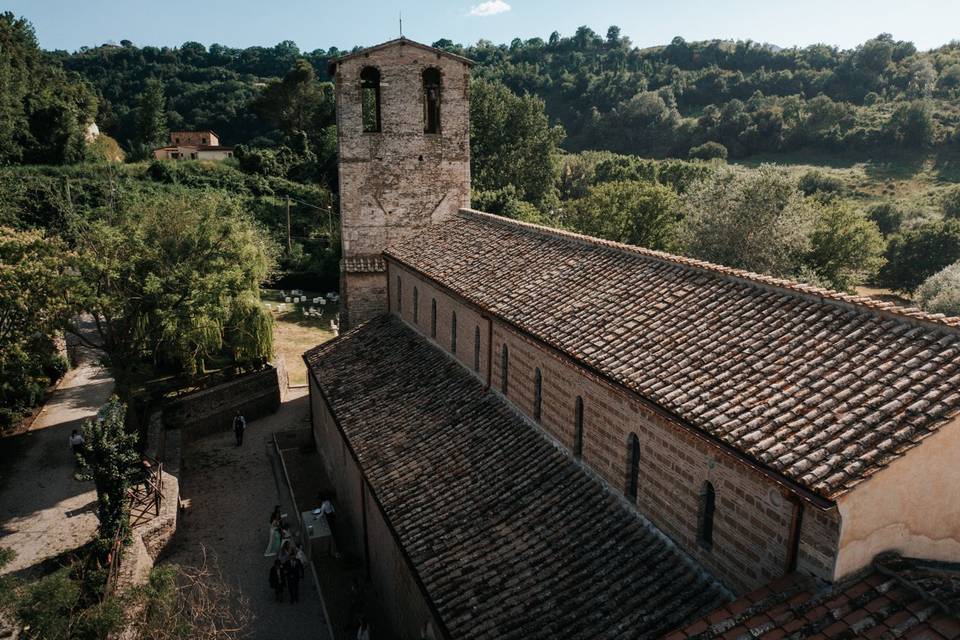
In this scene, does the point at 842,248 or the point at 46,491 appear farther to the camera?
the point at 842,248

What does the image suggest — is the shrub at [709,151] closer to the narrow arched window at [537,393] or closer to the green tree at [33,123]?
the green tree at [33,123]

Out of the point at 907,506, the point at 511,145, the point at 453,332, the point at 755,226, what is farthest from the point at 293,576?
the point at 511,145

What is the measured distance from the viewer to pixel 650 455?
31.6ft

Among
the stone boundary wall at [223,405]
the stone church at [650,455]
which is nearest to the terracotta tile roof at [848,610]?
the stone church at [650,455]

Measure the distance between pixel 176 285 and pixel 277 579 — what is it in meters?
10.8

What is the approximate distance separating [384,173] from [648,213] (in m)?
23.9

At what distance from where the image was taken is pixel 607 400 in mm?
10609

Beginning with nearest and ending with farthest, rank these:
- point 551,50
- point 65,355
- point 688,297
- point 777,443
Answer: point 777,443 → point 688,297 → point 65,355 → point 551,50

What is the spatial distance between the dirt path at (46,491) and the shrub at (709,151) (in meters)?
79.6

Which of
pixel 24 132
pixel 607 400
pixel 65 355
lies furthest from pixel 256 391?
pixel 24 132

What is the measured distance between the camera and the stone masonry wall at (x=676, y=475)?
744cm

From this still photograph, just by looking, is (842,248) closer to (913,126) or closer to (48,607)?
(48,607)

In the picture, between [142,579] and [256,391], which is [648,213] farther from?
[142,579]

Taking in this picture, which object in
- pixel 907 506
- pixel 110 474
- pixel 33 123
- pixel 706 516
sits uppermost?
pixel 33 123
